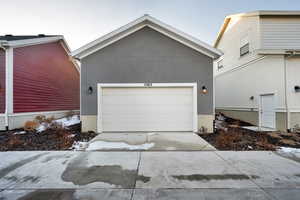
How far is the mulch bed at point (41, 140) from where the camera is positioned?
16.1 feet

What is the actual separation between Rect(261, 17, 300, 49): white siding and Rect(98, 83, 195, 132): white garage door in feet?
20.7

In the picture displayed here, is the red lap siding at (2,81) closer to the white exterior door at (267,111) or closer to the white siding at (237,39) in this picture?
the white siding at (237,39)

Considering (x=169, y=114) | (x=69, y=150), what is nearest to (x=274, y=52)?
(x=169, y=114)

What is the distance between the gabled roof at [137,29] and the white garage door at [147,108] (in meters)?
1.96

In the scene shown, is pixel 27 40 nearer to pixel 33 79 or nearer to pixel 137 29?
pixel 33 79

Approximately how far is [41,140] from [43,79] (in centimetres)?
550

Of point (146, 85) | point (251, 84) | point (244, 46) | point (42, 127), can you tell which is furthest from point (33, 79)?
point (244, 46)

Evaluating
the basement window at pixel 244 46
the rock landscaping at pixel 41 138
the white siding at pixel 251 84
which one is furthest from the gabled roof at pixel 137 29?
the basement window at pixel 244 46

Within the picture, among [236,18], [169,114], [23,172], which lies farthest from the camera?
[236,18]

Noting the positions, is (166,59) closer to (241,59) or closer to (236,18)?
(241,59)

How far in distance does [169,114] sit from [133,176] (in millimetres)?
4160

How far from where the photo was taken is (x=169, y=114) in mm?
6867

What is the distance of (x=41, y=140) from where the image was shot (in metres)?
5.54

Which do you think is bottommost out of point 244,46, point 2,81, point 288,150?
point 288,150
